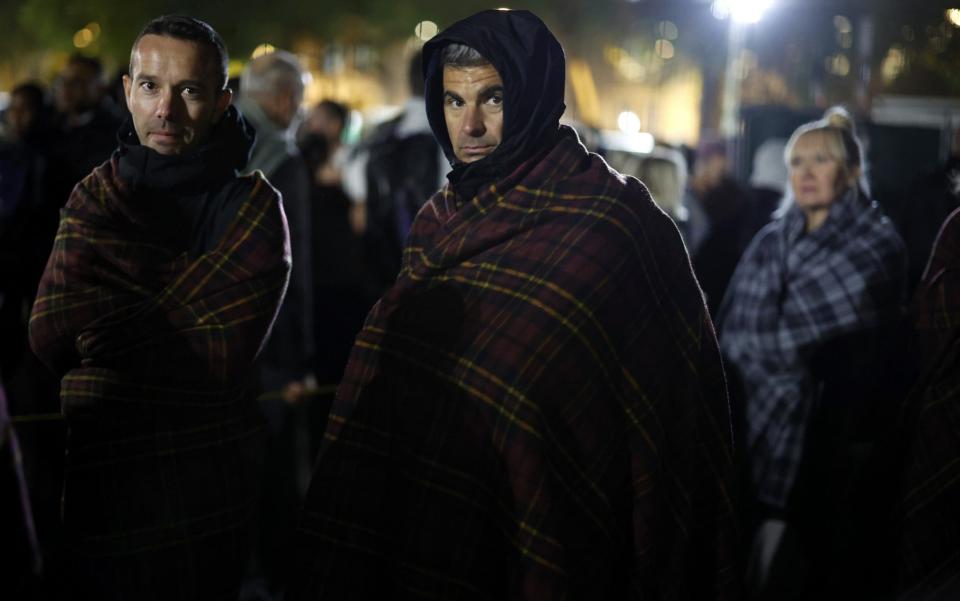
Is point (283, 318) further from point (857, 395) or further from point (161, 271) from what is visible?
point (857, 395)

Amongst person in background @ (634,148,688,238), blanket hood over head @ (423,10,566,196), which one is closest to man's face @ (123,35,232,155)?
blanket hood over head @ (423,10,566,196)

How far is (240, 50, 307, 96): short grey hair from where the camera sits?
5.52 metres

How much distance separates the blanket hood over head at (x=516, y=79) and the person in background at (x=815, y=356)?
2258mm

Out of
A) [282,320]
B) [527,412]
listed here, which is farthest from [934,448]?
[282,320]

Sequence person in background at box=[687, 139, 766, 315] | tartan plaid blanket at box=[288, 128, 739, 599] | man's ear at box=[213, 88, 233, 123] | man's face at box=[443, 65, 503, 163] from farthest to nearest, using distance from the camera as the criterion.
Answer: person in background at box=[687, 139, 766, 315] < man's ear at box=[213, 88, 233, 123] < man's face at box=[443, 65, 503, 163] < tartan plaid blanket at box=[288, 128, 739, 599]

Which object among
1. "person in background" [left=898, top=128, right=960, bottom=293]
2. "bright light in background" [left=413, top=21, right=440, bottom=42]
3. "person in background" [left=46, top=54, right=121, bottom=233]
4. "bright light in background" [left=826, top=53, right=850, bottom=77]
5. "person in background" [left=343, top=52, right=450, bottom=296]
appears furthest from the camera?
"bright light in background" [left=413, top=21, right=440, bottom=42]

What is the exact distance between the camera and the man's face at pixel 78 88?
21.1ft

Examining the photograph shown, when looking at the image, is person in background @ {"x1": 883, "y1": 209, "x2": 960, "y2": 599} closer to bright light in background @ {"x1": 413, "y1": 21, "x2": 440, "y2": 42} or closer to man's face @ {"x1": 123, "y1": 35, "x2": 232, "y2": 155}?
man's face @ {"x1": 123, "y1": 35, "x2": 232, "y2": 155}

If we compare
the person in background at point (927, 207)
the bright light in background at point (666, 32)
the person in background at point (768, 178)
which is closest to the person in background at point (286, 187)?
the person in background at point (927, 207)

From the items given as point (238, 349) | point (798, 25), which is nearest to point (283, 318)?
point (238, 349)

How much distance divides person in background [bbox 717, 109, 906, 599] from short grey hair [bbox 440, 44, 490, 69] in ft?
8.03

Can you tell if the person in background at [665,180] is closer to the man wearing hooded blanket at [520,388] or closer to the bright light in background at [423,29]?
the man wearing hooded blanket at [520,388]

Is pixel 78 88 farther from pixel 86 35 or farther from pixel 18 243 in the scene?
pixel 86 35

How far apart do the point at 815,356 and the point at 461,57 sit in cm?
255
